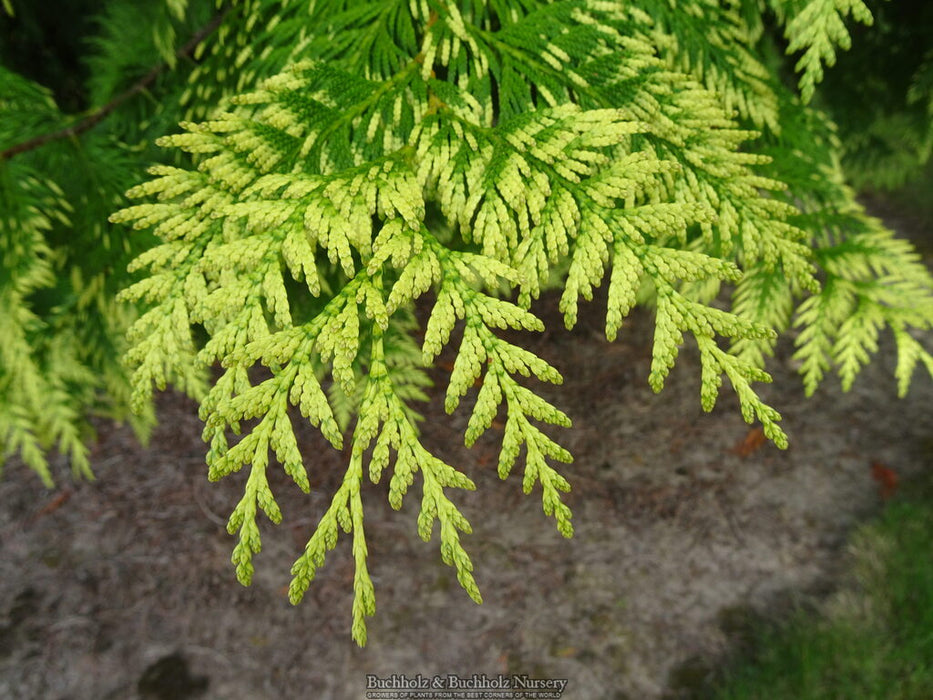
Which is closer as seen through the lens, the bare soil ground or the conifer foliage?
the conifer foliage

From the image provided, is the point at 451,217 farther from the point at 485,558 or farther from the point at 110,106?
the point at 485,558

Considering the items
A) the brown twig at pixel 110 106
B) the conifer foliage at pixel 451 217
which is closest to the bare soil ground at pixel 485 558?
the conifer foliage at pixel 451 217

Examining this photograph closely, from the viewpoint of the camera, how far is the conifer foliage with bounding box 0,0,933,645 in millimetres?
1337

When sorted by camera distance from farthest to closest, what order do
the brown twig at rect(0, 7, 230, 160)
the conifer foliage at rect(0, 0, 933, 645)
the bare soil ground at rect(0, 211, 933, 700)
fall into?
the bare soil ground at rect(0, 211, 933, 700) → the brown twig at rect(0, 7, 230, 160) → the conifer foliage at rect(0, 0, 933, 645)

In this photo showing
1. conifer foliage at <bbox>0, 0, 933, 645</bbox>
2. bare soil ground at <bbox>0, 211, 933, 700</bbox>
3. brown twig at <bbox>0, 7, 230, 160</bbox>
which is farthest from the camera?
bare soil ground at <bbox>0, 211, 933, 700</bbox>

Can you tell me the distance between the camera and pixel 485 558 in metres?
4.14

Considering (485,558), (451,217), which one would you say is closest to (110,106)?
(451,217)

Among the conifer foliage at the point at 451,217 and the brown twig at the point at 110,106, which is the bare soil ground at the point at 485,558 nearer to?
the conifer foliage at the point at 451,217

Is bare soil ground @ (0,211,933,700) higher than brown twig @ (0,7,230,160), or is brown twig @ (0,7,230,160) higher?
brown twig @ (0,7,230,160)

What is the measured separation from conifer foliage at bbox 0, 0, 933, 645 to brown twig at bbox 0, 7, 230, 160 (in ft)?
1.11

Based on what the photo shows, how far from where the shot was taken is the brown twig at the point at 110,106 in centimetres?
221

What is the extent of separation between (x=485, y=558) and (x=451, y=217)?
319 cm

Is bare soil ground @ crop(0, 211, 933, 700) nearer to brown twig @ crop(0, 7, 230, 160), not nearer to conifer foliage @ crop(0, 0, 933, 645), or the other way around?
conifer foliage @ crop(0, 0, 933, 645)

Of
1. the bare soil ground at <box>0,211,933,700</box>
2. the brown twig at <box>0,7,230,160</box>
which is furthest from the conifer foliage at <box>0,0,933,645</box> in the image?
the bare soil ground at <box>0,211,933,700</box>
